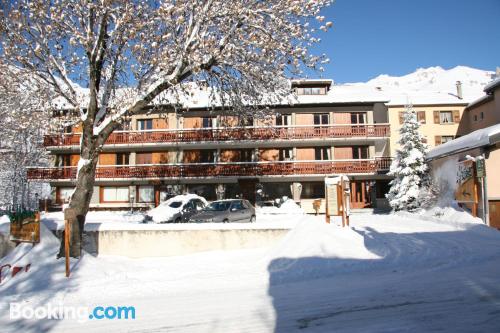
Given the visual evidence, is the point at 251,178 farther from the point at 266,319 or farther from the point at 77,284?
the point at 266,319

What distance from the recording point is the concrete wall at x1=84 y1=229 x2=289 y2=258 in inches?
488

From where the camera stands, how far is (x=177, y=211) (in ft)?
66.2

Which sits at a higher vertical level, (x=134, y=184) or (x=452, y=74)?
(x=452, y=74)

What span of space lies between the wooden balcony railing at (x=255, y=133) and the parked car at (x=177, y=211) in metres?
11.0

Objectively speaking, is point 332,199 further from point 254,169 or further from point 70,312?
point 254,169

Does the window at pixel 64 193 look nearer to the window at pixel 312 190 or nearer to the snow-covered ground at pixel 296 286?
the window at pixel 312 190

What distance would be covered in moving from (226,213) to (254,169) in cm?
1393

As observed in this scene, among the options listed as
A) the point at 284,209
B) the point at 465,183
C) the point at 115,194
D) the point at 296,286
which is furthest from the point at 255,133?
the point at 296,286

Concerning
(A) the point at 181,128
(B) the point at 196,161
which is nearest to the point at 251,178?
(B) the point at 196,161

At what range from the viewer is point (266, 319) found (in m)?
5.71

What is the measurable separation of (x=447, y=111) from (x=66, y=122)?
3470 centimetres

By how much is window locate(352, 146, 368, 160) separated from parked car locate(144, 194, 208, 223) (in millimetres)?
16304

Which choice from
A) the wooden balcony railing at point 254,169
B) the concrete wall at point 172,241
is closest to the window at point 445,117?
the wooden balcony railing at point 254,169

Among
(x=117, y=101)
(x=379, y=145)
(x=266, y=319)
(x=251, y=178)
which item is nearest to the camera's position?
(x=266, y=319)
